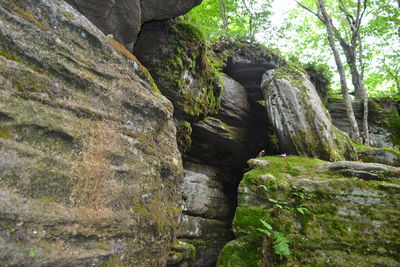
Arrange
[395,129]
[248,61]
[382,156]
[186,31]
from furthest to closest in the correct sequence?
[395,129], [248,61], [382,156], [186,31]

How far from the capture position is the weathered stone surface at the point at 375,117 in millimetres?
14406

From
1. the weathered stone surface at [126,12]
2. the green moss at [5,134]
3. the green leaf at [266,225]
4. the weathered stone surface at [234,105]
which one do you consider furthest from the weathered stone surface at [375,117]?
the green moss at [5,134]

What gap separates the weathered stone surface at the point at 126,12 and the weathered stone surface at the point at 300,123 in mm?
5298

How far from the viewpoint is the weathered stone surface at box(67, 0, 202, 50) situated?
4707mm

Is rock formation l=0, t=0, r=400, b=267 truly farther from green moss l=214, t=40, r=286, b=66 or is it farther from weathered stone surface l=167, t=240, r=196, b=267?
green moss l=214, t=40, r=286, b=66

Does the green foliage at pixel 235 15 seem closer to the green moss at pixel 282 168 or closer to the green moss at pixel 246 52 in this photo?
the green moss at pixel 246 52

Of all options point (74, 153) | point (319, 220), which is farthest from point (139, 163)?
point (319, 220)

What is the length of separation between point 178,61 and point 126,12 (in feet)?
6.43

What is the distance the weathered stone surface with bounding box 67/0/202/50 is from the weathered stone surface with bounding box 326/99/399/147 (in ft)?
41.9

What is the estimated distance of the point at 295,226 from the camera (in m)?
5.35

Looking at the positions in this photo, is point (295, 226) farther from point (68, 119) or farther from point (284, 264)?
point (68, 119)

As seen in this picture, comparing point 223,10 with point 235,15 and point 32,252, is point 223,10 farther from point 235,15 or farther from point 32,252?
point 32,252

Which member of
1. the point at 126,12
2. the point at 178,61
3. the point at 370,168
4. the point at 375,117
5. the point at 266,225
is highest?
the point at 375,117

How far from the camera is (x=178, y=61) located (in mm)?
6816
